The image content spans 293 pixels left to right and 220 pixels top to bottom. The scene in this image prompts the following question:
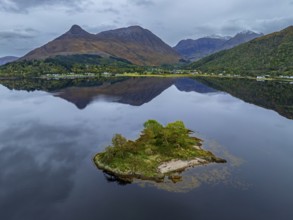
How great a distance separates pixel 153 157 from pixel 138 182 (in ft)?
37.9

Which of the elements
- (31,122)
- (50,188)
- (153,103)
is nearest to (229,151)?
(50,188)

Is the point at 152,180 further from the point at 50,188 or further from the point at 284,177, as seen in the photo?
the point at 284,177

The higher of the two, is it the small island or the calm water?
the small island

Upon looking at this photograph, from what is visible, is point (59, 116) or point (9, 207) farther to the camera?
point (59, 116)

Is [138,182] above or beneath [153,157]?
beneath

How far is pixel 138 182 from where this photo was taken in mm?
64562

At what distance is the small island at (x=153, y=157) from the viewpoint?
67.8 metres

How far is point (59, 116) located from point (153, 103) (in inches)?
2333

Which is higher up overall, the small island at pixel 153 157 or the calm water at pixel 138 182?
the small island at pixel 153 157

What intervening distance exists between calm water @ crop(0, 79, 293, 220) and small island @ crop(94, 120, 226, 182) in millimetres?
3036

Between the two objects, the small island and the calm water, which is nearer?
the calm water

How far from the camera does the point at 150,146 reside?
80.8 m

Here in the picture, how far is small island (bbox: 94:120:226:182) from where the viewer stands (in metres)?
67.8

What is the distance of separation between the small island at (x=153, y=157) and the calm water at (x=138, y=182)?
3036mm
